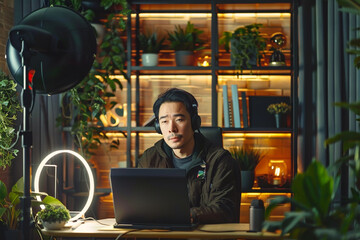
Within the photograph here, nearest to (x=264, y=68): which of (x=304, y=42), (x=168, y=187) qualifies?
(x=304, y=42)

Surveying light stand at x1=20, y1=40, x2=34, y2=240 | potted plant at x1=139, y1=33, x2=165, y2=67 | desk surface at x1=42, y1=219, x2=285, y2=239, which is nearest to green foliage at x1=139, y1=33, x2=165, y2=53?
potted plant at x1=139, y1=33, x2=165, y2=67

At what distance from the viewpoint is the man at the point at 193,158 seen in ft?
8.20

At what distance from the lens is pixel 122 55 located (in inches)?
164

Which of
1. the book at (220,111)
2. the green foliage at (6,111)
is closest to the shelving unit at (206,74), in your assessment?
the book at (220,111)

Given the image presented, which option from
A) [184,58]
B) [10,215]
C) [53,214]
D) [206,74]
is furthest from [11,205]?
[206,74]

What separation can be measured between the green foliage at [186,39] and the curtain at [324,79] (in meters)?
0.78

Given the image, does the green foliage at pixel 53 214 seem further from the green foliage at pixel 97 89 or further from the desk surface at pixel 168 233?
the green foliage at pixel 97 89

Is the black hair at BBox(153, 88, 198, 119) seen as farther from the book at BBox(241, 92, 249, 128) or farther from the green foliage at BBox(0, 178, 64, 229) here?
the book at BBox(241, 92, 249, 128)

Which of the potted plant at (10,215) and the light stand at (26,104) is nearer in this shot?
the light stand at (26,104)

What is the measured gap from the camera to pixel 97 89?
405 cm

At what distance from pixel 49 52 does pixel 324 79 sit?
7.58 feet

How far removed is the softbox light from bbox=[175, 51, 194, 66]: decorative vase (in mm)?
2020

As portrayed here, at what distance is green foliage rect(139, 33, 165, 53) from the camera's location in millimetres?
4148

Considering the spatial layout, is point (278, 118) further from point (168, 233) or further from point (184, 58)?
point (168, 233)
